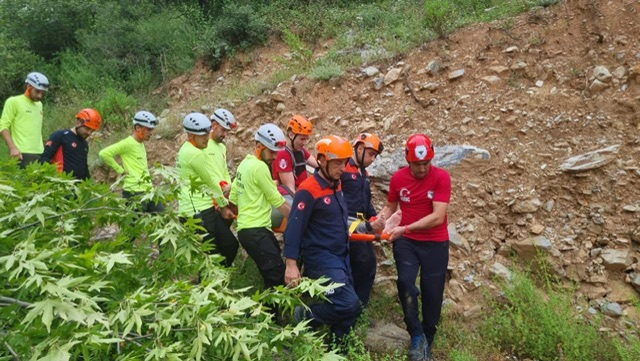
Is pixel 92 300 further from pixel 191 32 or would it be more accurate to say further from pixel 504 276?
pixel 191 32

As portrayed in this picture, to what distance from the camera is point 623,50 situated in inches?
287

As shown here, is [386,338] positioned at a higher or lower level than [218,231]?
lower

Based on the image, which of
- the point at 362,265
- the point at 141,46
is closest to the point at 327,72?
the point at 362,265

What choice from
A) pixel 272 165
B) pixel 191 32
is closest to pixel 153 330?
pixel 272 165

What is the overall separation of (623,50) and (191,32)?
9481 millimetres

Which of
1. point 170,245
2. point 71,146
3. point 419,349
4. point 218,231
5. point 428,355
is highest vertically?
point 170,245

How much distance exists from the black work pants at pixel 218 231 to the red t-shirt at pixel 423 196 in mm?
1734

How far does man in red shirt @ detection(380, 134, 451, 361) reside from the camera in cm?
465

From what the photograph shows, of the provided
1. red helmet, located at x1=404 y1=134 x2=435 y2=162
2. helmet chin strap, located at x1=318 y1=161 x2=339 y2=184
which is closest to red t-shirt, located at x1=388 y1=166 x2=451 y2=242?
red helmet, located at x1=404 y1=134 x2=435 y2=162

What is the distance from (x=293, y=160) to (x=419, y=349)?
7.21 ft

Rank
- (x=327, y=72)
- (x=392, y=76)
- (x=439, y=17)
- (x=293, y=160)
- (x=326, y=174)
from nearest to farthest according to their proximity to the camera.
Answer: (x=326, y=174) → (x=293, y=160) → (x=392, y=76) → (x=439, y=17) → (x=327, y=72)

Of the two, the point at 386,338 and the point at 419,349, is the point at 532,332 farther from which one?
the point at 386,338

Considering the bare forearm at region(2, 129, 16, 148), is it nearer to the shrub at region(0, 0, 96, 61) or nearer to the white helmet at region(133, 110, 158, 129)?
the white helmet at region(133, 110, 158, 129)

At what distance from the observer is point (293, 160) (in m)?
5.45
